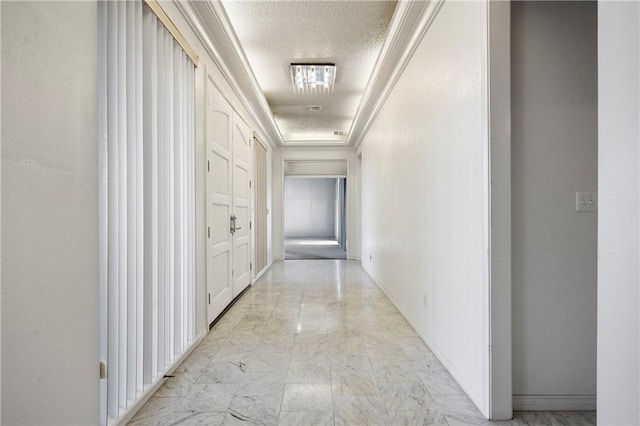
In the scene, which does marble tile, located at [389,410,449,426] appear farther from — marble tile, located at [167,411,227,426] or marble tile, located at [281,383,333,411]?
marble tile, located at [167,411,227,426]

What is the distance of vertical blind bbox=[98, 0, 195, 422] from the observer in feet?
4.98

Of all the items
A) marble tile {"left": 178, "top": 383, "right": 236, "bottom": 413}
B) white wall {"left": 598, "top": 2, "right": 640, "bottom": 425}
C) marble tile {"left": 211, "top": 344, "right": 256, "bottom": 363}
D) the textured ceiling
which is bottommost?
marble tile {"left": 211, "top": 344, "right": 256, "bottom": 363}

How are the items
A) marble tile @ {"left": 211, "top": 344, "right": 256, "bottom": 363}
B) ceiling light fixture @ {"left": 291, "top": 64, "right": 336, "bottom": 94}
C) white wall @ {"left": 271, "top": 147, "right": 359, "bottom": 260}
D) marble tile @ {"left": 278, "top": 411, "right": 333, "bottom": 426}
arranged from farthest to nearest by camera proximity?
white wall @ {"left": 271, "top": 147, "right": 359, "bottom": 260} < ceiling light fixture @ {"left": 291, "top": 64, "right": 336, "bottom": 94} < marble tile @ {"left": 211, "top": 344, "right": 256, "bottom": 363} < marble tile @ {"left": 278, "top": 411, "right": 333, "bottom": 426}

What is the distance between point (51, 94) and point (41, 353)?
905 millimetres

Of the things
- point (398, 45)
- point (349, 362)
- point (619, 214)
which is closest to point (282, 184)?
point (398, 45)

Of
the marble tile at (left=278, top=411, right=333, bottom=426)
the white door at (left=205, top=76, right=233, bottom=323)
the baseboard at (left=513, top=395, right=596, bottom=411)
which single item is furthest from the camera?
the white door at (left=205, top=76, right=233, bottom=323)

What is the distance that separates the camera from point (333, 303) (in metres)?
3.79

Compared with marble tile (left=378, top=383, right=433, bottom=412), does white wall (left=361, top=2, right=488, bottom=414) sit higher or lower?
higher

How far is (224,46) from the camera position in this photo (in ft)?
9.58

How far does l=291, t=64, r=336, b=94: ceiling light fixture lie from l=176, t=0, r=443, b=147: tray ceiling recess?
0.03 m

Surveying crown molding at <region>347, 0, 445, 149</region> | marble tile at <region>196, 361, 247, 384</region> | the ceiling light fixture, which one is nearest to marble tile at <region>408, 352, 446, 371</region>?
marble tile at <region>196, 361, 247, 384</region>

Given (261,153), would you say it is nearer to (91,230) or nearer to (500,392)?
(91,230)

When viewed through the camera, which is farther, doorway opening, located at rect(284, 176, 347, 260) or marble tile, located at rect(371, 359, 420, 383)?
doorway opening, located at rect(284, 176, 347, 260)

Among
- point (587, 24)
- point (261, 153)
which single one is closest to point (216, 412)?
point (587, 24)
